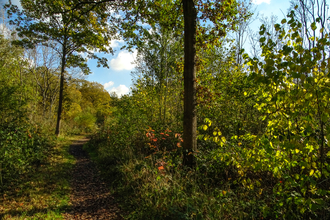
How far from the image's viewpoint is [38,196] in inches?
184

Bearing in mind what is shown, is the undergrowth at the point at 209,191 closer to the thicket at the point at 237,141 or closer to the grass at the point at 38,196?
the thicket at the point at 237,141

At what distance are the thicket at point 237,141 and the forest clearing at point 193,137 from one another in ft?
0.08

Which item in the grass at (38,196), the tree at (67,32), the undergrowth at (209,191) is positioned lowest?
the grass at (38,196)

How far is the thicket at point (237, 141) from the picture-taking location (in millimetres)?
1797

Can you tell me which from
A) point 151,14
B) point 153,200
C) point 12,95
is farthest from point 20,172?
point 151,14

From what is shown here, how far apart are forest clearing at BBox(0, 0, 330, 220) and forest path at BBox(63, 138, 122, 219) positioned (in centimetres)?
4

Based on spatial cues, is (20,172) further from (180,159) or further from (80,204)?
(180,159)

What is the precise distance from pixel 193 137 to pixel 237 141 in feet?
6.23

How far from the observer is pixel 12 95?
702 centimetres

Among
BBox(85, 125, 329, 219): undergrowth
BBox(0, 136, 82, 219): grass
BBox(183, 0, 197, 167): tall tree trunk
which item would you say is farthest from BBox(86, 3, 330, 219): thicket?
BBox(0, 136, 82, 219): grass

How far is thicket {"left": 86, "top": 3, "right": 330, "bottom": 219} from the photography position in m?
1.80

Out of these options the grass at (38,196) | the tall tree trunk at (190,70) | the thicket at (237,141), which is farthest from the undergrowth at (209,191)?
the grass at (38,196)

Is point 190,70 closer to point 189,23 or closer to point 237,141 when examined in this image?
point 189,23

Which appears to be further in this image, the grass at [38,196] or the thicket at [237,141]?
the grass at [38,196]
